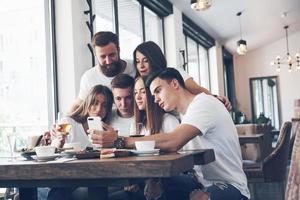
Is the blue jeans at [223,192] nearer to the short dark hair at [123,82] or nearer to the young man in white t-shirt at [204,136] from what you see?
the young man in white t-shirt at [204,136]

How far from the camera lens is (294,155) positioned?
0.82 metres

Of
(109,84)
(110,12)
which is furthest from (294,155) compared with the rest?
(110,12)

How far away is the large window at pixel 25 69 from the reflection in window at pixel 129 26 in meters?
1.29

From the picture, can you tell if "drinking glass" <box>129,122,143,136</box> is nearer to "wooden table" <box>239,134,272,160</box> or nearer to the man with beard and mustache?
the man with beard and mustache

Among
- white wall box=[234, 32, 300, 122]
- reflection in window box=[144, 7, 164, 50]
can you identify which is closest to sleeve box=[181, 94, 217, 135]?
reflection in window box=[144, 7, 164, 50]

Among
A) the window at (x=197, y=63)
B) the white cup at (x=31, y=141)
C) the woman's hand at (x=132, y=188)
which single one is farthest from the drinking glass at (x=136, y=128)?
the window at (x=197, y=63)

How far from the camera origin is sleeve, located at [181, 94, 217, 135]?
195cm

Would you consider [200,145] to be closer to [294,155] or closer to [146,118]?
[146,118]

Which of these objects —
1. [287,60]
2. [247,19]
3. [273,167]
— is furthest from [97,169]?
[287,60]

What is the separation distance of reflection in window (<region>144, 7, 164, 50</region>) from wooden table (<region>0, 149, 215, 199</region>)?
4590 mm

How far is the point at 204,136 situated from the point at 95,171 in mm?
731

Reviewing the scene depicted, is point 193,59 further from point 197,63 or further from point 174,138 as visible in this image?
point 174,138

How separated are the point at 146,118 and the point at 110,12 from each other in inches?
106

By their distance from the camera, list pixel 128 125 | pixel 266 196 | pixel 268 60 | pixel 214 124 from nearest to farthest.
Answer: pixel 214 124 < pixel 128 125 < pixel 266 196 < pixel 268 60
